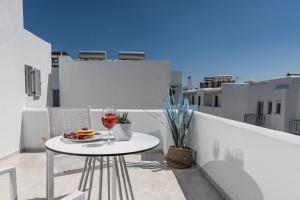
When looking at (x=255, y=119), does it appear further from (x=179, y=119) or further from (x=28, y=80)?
(x=28, y=80)

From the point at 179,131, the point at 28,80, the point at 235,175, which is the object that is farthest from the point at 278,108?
the point at 28,80

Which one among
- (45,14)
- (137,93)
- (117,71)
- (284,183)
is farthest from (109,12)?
(284,183)

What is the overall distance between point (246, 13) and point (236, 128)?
17.2 meters

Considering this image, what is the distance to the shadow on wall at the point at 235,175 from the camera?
1.79 metres

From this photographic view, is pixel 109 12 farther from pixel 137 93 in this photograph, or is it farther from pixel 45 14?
pixel 137 93

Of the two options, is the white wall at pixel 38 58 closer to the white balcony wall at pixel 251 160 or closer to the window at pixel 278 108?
the white balcony wall at pixel 251 160

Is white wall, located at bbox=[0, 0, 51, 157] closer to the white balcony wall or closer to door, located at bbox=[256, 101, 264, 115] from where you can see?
the white balcony wall

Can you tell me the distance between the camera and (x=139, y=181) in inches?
107

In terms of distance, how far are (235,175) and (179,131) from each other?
1.40m

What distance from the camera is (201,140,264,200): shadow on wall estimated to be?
5.86ft

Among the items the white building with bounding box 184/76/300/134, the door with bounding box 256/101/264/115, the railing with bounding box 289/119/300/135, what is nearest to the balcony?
the white building with bounding box 184/76/300/134

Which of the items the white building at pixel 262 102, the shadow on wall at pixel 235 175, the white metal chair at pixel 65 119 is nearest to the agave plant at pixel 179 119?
the shadow on wall at pixel 235 175

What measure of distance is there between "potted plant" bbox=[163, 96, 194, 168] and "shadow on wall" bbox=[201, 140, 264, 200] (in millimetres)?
628

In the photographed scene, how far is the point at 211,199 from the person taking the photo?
229cm
